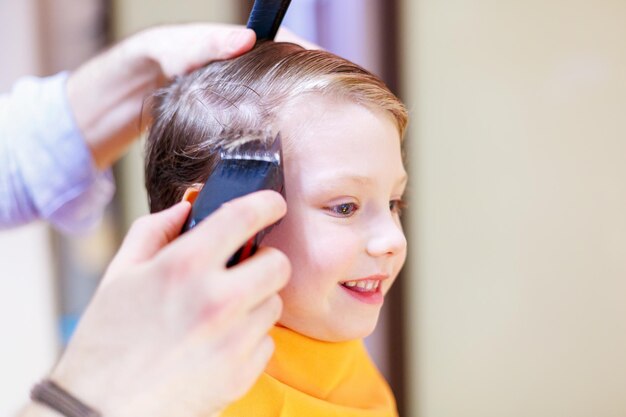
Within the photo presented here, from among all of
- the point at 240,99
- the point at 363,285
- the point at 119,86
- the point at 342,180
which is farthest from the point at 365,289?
the point at 119,86

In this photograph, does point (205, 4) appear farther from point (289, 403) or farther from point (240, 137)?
point (289, 403)

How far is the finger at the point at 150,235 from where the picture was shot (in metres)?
0.41

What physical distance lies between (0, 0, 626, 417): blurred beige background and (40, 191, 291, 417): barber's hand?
52cm

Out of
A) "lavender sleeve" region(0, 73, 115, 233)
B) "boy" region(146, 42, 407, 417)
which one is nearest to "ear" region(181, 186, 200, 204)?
"boy" region(146, 42, 407, 417)

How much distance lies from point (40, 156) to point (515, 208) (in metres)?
0.64

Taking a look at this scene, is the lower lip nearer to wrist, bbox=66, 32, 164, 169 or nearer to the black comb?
the black comb

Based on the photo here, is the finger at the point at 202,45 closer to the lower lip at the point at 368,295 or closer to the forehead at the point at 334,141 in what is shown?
the forehead at the point at 334,141

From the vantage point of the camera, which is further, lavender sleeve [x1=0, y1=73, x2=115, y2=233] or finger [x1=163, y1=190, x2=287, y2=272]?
lavender sleeve [x1=0, y1=73, x2=115, y2=233]

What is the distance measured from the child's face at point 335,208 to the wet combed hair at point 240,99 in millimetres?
19

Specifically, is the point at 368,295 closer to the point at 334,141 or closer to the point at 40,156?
the point at 334,141

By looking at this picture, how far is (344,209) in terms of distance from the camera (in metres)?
0.52

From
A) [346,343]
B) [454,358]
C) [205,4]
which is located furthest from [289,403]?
[205,4]

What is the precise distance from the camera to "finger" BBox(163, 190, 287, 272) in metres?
0.36

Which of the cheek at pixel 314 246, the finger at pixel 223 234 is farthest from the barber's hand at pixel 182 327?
the cheek at pixel 314 246
